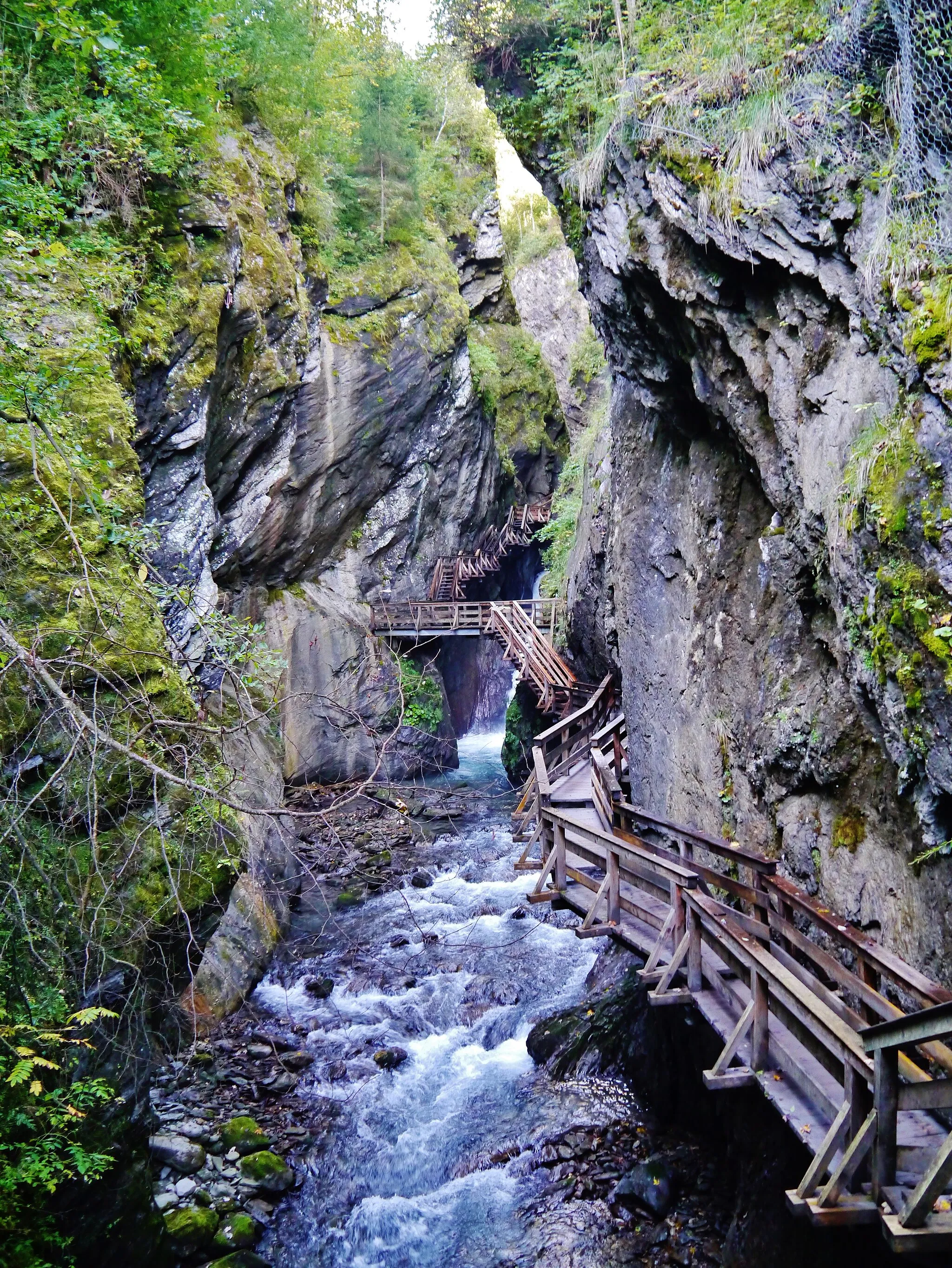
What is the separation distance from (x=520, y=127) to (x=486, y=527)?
14.8m

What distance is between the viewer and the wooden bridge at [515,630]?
1736 cm

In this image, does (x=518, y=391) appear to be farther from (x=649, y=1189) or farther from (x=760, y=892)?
(x=649, y=1189)

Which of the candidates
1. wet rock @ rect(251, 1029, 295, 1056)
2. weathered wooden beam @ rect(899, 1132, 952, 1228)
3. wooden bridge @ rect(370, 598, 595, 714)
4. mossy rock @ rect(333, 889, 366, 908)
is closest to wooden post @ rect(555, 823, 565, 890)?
wet rock @ rect(251, 1029, 295, 1056)

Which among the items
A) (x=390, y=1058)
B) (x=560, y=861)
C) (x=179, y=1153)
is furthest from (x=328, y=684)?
(x=179, y=1153)

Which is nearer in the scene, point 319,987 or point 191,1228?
point 191,1228

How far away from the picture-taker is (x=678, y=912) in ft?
18.6

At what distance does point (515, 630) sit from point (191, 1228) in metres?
14.4

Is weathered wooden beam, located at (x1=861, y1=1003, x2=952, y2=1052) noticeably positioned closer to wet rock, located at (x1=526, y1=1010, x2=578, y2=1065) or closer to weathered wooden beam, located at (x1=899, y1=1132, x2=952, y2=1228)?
weathered wooden beam, located at (x1=899, y1=1132, x2=952, y2=1228)

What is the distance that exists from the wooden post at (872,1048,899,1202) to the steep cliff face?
5.86 ft

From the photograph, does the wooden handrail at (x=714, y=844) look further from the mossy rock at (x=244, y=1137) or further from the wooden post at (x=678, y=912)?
the mossy rock at (x=244, y=1137)

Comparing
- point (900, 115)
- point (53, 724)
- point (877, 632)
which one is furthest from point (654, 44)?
point (53, 724)

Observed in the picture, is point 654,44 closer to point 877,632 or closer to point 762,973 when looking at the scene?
point 877,632

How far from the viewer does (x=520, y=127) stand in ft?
38.3

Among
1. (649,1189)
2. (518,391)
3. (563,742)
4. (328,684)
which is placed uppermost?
(518,391)
